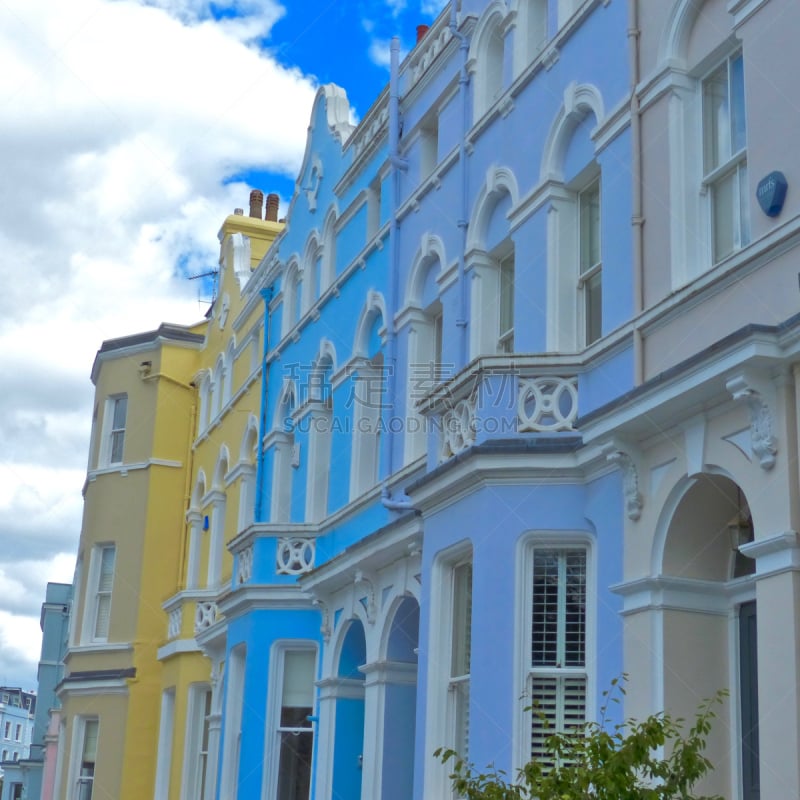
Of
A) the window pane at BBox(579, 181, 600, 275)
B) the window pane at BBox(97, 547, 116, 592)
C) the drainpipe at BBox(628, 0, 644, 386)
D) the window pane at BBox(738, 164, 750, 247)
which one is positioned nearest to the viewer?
the window pane at BBox(738, 164, 750, 247)

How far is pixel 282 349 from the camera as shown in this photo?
22438 mm

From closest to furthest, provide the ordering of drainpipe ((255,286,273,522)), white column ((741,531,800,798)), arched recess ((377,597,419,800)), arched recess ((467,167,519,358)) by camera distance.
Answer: white column ((741,531,800,798)), arched recess ((467,167,519,358)), arched recess ((377,597,419,800)), drainpipe ((255,286,273,522))

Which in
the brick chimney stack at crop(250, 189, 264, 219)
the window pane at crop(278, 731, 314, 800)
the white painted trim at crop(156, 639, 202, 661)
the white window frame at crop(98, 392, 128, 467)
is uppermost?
the brick chimney stack at crop(250, 189, 264, 219)

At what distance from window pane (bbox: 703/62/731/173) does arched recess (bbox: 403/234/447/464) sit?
203 inches

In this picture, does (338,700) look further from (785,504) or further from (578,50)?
(785,504)

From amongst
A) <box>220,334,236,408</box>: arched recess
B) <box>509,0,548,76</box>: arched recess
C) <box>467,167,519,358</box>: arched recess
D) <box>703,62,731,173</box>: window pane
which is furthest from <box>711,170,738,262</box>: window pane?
<box>220,334,236,408</box>: arched recess

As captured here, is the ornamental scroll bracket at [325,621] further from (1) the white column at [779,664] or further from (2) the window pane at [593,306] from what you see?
(1) the white column at [779,664]

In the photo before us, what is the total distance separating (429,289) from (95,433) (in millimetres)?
16350

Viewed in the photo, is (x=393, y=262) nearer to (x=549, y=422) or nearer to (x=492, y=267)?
(x=492, y=267)

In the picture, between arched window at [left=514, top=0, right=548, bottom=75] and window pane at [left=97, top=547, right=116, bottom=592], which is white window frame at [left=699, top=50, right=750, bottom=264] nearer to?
arched window at [left=514, top=0, right=548, bottom=75]

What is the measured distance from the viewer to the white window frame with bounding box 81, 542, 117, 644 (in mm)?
28688

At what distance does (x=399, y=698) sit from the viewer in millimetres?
15641

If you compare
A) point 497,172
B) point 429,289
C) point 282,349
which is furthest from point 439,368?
point 282,349

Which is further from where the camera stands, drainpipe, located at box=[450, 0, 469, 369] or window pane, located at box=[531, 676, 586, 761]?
drainpipe, located at box=[450, 0, 469, 369]
